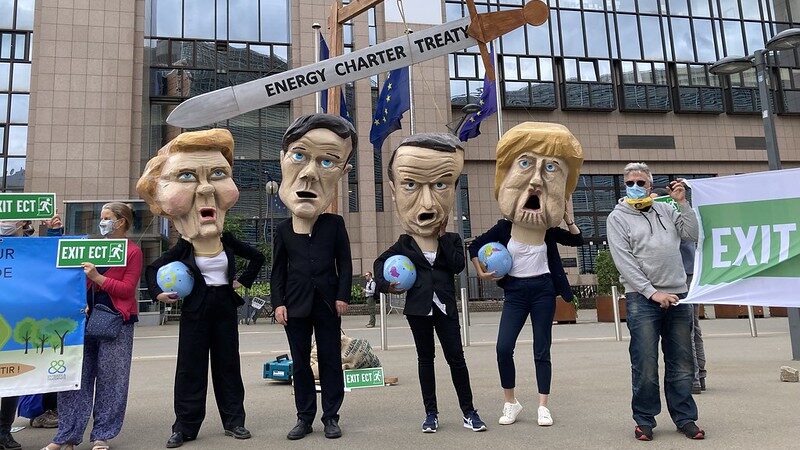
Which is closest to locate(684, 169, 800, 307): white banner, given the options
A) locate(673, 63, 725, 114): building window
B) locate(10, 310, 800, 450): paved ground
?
locate(10, 310, 800, 450): paved ground

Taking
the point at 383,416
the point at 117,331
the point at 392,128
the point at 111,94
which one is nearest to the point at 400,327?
the point at 392,128

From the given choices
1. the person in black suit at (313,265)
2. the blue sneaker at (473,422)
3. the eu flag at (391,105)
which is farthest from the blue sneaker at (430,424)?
the eu flag at (391,105)

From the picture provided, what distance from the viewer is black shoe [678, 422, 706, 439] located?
385 centimetres

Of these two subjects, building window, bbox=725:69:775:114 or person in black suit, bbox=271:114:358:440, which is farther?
building window, bbox=725:69:775:114

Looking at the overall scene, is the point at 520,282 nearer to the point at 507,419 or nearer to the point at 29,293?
the point at 507,419

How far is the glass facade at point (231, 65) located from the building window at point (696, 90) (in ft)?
66.5

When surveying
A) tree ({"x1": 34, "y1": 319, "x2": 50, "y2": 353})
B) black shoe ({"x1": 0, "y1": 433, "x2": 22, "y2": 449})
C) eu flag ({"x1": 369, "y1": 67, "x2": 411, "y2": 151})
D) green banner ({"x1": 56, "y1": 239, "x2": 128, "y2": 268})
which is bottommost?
black shoe ({"x1": 0, "y1": 433, "x2": 22, "y2": 449})

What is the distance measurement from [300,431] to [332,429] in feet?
0.78

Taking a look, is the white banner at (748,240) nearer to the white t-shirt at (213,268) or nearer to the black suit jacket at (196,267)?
the black suit jacket at (196,267)

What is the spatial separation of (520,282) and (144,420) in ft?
11.4

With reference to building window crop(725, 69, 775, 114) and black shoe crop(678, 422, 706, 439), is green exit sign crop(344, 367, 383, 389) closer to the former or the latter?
black shoe crop(678, 422, 706, 439)

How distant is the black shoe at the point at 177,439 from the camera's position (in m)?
4.05

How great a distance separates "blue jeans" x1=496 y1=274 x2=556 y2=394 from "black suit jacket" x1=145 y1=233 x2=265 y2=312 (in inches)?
82.1

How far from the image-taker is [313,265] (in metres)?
4.44
